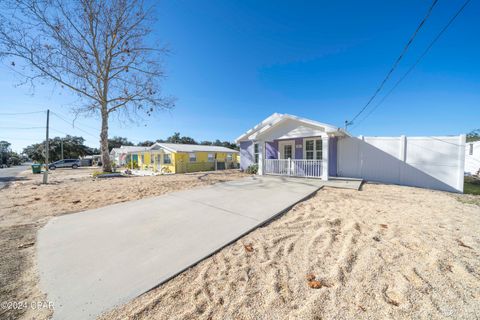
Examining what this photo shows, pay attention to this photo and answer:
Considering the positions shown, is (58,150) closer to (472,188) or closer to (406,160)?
(406,160)

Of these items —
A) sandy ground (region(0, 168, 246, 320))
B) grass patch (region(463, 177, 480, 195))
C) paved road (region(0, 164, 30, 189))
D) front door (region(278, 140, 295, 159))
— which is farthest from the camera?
paved road (region(0, 164, 30, 189))

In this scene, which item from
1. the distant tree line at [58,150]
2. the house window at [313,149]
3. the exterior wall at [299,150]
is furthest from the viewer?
the distant tree line at [58,150]

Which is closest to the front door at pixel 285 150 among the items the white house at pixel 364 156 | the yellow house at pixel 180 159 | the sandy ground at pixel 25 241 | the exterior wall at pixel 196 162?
the white house at pixel 364 156

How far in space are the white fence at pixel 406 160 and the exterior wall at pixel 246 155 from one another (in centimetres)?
610

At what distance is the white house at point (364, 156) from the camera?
7742 millimetres

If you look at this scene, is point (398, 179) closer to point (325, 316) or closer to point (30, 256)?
point (325, 316)

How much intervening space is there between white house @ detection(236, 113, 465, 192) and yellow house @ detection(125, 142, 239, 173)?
10.4 metres

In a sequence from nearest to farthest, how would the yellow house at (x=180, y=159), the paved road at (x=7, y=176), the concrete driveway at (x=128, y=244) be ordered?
1. the concrete driveway at (x=128, y=244)
2. the paved road at (x=7, y=176)
3. the yellow house at (x=180, y=159)

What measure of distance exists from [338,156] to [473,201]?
516 centimetres

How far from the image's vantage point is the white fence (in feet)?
24.9

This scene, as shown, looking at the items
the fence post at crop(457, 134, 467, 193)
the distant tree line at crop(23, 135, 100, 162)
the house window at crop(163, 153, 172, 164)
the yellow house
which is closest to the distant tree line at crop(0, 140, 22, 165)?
the distant tree line at crop(23, 135, 100, 162)

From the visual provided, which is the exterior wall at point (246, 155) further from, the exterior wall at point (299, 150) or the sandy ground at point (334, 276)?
the sandy ground at point (334, 276)

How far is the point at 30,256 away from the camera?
8.70ft

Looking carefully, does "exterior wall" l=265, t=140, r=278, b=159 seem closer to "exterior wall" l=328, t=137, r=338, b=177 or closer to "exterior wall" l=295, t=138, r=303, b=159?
"exterior wall" l=295, t=138, r=303, b=159
